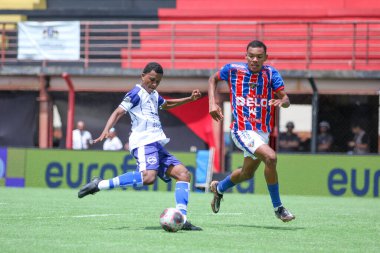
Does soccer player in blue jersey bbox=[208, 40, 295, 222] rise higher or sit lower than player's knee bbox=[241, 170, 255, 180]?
higher

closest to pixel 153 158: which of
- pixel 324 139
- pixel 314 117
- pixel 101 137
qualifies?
pixel 101 137

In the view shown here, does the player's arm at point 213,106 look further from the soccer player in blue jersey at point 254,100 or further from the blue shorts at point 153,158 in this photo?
the blue shorts at point 153,158

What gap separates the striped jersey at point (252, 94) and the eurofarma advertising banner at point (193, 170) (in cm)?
1060

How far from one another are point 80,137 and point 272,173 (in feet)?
50.9

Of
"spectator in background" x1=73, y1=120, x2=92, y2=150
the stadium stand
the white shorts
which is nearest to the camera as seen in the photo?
the white shorts

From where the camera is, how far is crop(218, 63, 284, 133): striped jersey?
440 inches

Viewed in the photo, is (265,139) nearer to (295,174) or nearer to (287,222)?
(287,222)

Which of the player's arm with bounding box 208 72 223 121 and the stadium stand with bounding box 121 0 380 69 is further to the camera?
the stadium stand with bounding box 121 0 380 69

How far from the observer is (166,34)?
27812 mm

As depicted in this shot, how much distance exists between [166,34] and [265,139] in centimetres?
1697

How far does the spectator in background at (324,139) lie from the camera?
83.1 feet

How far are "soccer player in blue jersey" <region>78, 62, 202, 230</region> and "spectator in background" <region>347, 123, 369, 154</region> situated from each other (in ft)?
50.8

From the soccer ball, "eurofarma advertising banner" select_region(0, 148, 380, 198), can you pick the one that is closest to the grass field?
the soccer ball

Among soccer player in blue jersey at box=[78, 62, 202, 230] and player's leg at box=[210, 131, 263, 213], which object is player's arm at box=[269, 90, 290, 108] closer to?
player's leg at box=[210, 131, 263, 213]
